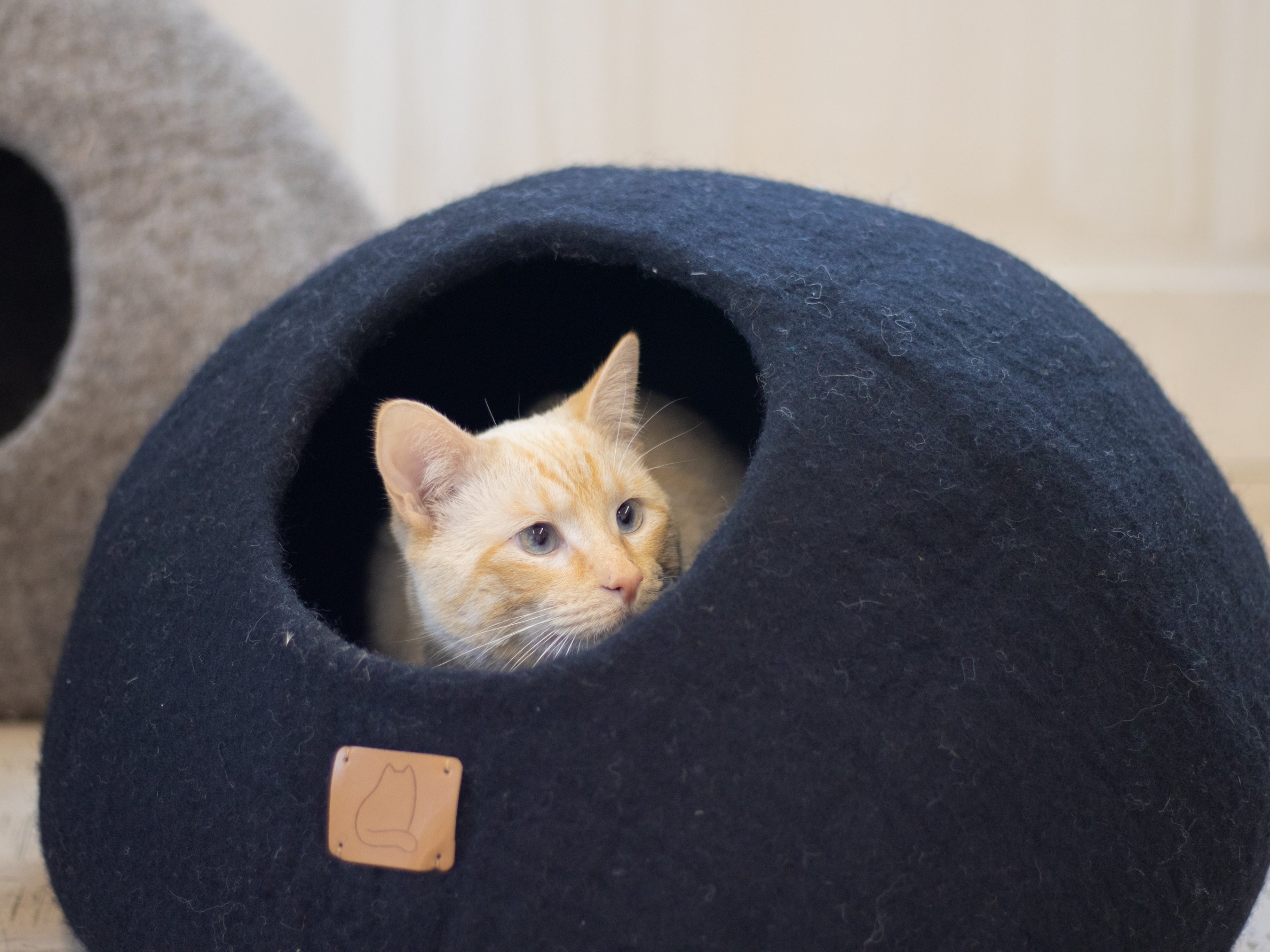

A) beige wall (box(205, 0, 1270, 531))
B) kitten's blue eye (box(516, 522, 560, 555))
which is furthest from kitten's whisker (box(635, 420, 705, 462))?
beige wall (box(205, 0, 1270, 531))

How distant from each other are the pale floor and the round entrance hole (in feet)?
2.65

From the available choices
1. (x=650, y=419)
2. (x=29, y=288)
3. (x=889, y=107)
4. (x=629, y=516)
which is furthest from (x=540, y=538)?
(x=889, y=107)

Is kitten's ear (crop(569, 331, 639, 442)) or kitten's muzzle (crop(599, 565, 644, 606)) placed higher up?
kitten's ear (crop(569, 331, 639, 442))

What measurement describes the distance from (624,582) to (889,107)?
2.00 meters

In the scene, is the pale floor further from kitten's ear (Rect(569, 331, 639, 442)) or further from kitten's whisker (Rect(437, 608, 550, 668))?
kitten's ear (Rect(569, 331, 639, 442))

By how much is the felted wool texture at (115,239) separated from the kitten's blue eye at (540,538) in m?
0.82

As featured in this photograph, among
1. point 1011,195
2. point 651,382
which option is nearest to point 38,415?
point 651,382

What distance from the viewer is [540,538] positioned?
1174 mm

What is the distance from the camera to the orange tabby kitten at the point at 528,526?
43.0 inches

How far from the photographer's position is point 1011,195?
2721 mm

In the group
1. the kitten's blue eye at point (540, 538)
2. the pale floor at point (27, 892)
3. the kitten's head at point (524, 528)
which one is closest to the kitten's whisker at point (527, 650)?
the kitten's head at point (524, 528)

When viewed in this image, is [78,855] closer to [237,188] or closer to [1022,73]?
[237,188]

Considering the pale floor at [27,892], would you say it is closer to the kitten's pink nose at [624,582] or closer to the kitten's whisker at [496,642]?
the kitten's whisker at [496,642]

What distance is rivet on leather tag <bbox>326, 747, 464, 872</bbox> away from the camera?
2.86 ft
